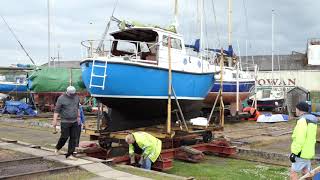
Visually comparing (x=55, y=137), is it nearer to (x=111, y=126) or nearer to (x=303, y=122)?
(x=111, y=126)

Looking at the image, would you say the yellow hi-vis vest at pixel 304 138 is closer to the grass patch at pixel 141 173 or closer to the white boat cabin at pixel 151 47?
the grass patch at pixel 141 173

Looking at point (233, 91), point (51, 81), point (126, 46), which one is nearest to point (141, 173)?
point (126, 46)

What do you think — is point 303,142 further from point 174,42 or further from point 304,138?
point 174,42

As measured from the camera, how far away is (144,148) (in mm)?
10547

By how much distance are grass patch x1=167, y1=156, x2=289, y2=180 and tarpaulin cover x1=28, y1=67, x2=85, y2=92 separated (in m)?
16.8

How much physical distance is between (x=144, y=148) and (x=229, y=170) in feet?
8.07

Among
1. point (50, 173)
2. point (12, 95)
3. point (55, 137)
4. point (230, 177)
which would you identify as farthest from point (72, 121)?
point (12, 95)

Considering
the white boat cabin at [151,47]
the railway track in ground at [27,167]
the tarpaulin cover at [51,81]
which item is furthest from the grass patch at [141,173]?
the tarpaulin cover at [51,81]

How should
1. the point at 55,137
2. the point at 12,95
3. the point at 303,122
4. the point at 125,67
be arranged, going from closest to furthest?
the point at 303,122 < the point at 125,67 < the point at 55,137 < the point at 12,95

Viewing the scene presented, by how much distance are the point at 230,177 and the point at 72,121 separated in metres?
3.95

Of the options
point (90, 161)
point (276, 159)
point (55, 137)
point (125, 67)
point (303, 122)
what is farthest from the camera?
point (55, 137)

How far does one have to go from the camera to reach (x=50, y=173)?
29.8 ft

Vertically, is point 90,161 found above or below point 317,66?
below

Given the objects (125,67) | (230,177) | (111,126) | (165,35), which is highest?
(165,35)
